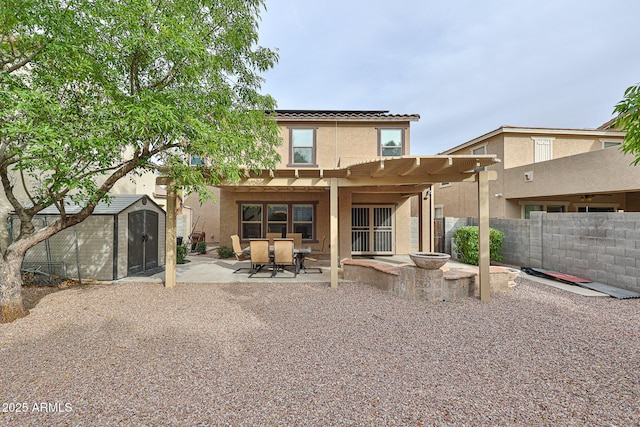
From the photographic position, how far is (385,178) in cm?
653

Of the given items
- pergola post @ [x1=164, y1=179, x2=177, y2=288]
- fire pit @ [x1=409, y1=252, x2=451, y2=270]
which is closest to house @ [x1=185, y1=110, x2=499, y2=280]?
pergola post @ [x1=164, y1=179, x2=177, y2=288]

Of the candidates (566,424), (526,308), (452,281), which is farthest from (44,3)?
(526,308)

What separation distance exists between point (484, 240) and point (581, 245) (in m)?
3.83

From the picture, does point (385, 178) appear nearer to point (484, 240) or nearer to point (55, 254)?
point (484, 240)

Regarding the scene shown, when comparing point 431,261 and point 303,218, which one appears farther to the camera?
point 303,218

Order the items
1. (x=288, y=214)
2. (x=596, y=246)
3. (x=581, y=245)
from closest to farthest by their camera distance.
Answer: (x=596, y=246), (x=581, y=245), (x=288, y=214)

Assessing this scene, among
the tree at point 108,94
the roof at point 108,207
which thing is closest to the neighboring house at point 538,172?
the tree at point 108,94

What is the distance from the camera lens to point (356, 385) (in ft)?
9.02

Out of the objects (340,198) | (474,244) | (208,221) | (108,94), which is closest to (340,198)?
(340,198)

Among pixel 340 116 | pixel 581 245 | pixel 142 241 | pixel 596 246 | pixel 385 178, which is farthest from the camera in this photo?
pixel 340 116

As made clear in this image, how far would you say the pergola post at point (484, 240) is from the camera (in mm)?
5480

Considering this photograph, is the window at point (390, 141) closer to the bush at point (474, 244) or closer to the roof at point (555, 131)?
the bush at point (474, 244)

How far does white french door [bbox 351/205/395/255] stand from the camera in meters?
11.1

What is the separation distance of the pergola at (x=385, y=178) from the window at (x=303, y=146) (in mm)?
3984
